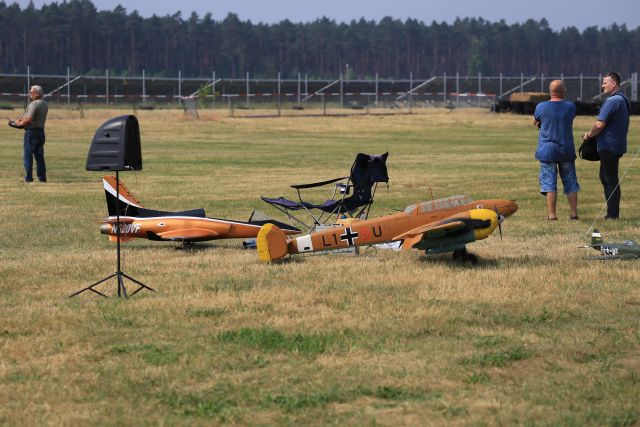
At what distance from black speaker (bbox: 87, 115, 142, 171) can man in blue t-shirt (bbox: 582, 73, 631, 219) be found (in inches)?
324

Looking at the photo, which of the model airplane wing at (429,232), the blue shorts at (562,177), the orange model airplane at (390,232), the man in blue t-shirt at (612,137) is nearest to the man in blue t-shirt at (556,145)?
the blue shorts at (562,177)

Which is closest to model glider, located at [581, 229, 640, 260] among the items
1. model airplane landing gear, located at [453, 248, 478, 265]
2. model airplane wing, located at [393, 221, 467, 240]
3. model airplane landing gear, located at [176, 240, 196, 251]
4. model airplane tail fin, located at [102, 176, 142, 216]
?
model airplane landing gear, located at [453, 248, 478, 265]

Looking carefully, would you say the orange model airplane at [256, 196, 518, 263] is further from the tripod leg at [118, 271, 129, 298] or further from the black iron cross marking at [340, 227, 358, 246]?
the tripod leg at [118, 271, 129, 298]

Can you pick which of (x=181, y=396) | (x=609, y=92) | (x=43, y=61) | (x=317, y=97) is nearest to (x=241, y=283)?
(x=181, y=396)

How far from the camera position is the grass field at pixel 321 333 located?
22.8 ft

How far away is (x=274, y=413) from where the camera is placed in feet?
22.4

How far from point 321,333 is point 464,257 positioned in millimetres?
3843

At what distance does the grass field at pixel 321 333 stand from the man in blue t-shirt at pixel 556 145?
56 cm

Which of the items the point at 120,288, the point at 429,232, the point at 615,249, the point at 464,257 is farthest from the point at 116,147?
the point at 615,249

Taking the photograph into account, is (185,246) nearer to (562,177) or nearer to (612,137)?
(562,177)

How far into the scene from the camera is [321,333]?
8.80 meters

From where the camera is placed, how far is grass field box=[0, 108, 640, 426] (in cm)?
696

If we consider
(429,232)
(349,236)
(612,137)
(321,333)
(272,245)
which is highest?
(612,137)

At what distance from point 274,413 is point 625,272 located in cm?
585
